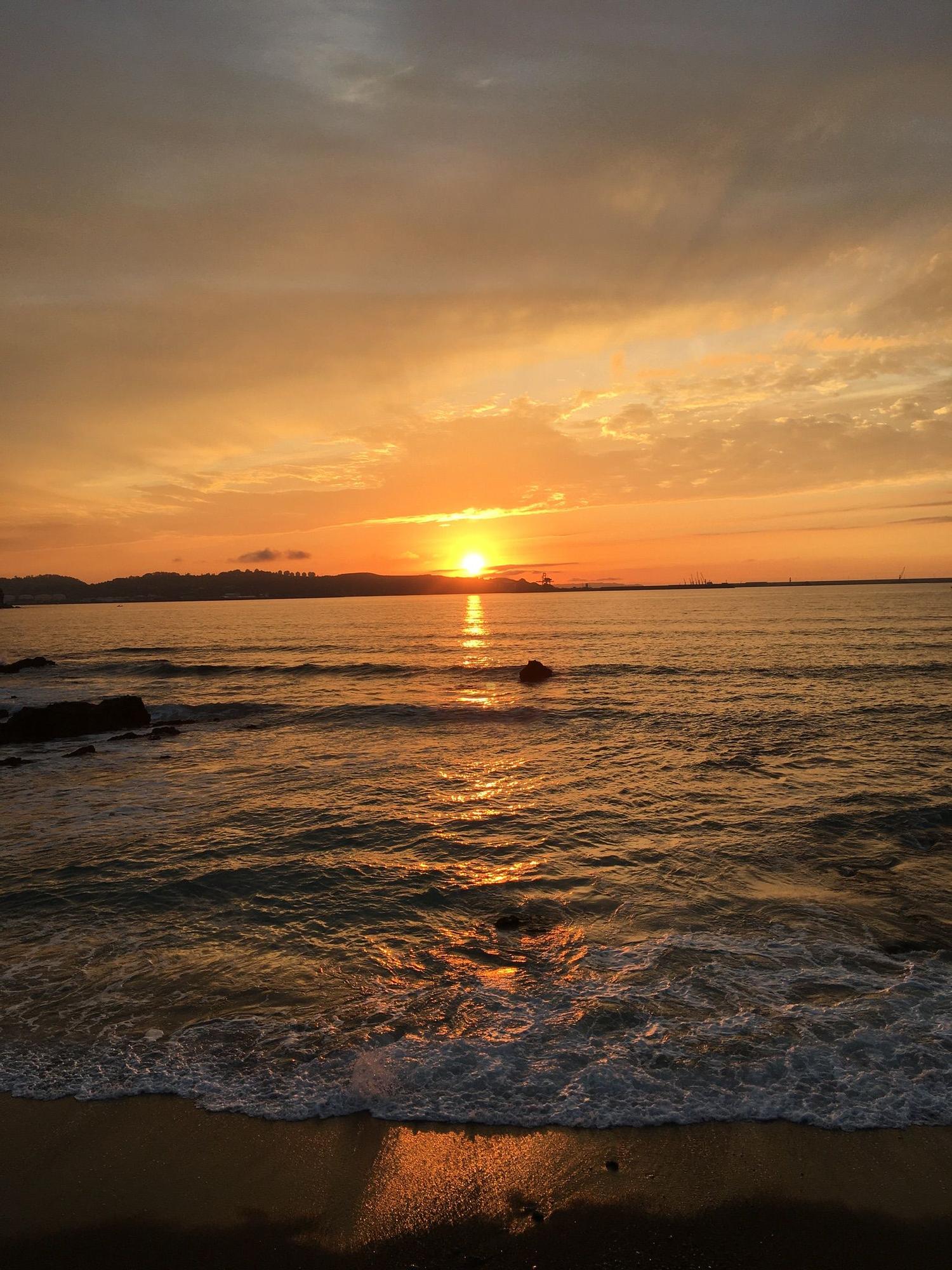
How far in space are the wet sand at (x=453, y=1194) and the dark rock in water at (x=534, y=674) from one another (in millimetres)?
37628

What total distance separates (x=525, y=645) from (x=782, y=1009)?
64112mm

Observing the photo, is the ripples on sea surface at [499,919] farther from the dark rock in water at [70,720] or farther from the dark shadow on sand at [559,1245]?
the dark rock in water at [70,720]

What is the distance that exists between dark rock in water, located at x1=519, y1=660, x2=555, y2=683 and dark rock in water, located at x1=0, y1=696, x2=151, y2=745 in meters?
22.2

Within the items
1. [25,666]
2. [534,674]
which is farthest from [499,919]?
[25,666]

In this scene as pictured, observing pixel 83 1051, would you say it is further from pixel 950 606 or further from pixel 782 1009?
pixel 950 606

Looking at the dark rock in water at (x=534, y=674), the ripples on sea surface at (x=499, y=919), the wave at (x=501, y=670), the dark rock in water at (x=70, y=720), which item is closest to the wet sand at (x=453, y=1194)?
the ripples on sea surface at (x=499, y=919)

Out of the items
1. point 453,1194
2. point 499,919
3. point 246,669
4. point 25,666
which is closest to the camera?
point 453,1194

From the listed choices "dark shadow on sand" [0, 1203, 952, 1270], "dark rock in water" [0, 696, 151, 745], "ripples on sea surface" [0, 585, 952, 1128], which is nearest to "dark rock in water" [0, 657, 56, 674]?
"dark rock in water" [0, 696, 151, 745]

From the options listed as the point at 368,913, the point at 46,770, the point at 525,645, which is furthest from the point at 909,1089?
the point at 525,645

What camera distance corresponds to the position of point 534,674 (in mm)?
44688

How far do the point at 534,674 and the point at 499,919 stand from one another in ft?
110

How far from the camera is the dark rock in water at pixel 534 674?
145ft

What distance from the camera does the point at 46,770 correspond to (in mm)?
24078

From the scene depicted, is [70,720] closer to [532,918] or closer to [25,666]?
[532,918]
